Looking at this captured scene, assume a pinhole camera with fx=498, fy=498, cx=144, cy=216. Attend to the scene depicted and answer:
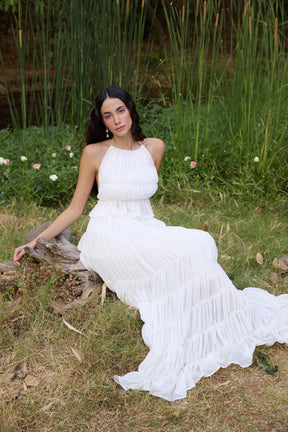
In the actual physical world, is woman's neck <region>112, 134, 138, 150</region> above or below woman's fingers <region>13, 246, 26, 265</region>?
above

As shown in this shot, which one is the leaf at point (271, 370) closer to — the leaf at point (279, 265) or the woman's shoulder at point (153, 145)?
the leaf at point (279, 265)

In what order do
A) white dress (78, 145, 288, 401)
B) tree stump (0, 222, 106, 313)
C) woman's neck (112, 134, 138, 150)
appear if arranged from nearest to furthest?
white dress (78, 145, 288, 401) < tree stump (0, 222, 106, 313) < woman's neck (112, 134, 138, 150)

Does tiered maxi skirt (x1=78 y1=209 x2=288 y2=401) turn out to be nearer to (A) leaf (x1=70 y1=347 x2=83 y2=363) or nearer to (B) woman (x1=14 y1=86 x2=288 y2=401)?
(B) woman (x1=14 y1=86 x2=288 y2=401)

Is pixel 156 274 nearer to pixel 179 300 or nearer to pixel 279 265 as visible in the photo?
pixel 179 300

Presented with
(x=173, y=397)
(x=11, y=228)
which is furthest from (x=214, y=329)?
(x=11, y=228)

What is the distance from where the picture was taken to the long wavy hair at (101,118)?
229cm

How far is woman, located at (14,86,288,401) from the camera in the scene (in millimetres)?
1979

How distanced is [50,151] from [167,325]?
218 cm

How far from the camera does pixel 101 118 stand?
2.37 m

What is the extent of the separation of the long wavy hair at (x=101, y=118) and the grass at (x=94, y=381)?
2.15ft

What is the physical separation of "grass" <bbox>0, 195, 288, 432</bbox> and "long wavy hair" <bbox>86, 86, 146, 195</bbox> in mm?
657

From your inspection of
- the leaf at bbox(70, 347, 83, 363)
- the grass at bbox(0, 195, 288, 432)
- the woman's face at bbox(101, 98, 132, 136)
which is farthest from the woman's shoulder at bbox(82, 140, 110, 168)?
the leaf at bbox(70, 347, 83, 363)

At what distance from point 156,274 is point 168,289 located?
81 millimetres

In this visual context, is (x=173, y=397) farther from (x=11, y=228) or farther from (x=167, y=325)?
(x=11, y=228)
